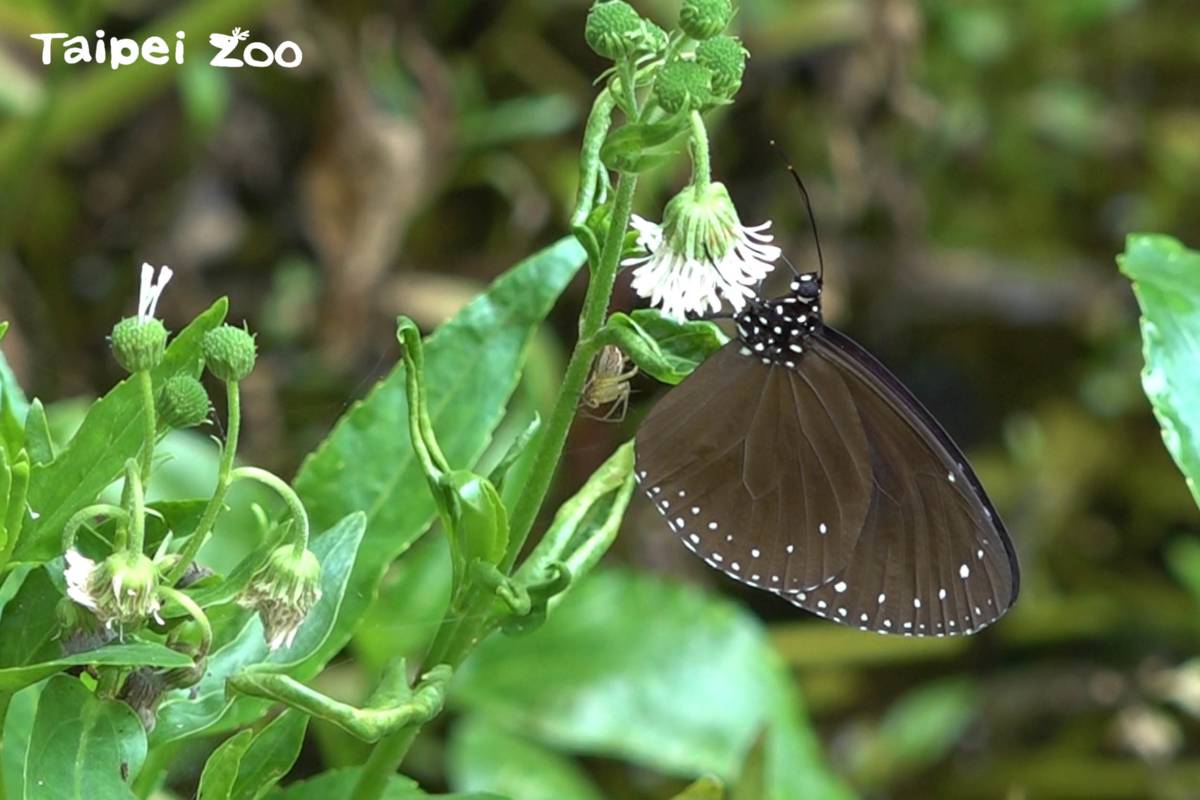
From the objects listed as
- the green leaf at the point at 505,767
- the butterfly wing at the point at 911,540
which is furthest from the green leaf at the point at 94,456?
the green leaf at the point at 505,767

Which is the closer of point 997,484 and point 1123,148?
point 997,484

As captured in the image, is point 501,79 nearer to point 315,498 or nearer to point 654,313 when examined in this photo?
point 315,498

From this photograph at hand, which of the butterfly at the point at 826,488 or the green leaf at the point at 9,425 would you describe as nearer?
the green leaf at the point at 9,425

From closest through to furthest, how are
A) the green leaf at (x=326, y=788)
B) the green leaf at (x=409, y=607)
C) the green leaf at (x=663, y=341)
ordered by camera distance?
the green leaf at (x=663, y=341) → the green leaf at (x=326, y=788) → the green leaf at (x=409, y=607)

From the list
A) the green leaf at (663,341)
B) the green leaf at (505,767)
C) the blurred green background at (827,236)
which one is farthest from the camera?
the blurred green background at (827,236)

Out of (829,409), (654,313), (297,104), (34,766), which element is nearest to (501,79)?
(297,104)

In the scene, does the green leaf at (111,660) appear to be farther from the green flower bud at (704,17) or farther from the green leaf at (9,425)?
the green flower bud at (704,17)

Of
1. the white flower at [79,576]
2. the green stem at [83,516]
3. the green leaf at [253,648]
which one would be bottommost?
the green leaf at [253,648]

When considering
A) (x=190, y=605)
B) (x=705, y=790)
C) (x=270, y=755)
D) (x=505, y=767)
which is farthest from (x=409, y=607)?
(x=190, y=605)

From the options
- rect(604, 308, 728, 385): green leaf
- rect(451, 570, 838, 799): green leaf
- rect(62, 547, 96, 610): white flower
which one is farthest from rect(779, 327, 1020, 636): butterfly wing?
rect(451, 570, 838, 799): green leaf
